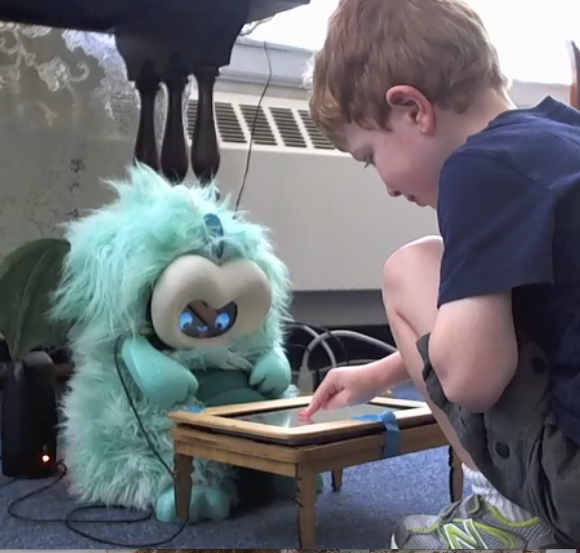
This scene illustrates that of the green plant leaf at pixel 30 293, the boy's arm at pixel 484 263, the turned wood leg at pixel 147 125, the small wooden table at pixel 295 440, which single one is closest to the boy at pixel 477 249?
the boy's arm at pixel 484 263

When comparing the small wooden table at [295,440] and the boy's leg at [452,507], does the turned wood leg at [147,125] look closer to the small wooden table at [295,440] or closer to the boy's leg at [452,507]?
the small wooden table at [295,440]

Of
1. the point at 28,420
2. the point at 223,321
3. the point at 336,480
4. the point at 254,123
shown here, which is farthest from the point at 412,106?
the point at 254,123

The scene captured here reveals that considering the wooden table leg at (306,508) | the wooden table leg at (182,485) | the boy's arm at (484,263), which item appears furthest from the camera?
the wooden table leg at (182,485)

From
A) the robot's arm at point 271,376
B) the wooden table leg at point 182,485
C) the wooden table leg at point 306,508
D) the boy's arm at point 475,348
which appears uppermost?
the boy's arm at point 475,348

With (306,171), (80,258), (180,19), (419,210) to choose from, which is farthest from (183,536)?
(419,210)

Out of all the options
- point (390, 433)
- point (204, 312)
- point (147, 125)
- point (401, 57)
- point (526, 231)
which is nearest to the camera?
point (526, 231)

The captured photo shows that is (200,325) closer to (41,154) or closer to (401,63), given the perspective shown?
(401,63)

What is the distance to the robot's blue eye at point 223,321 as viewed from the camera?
1.14 m

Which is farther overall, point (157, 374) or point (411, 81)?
point (157, 374)

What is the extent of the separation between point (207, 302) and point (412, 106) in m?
0.44

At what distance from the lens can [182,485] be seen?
3.44 feet

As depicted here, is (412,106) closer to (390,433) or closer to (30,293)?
(390,433)

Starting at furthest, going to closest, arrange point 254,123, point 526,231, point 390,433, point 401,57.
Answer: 1. point 254,123
2. point 390,433
3. point 401,57
4. point 526,231

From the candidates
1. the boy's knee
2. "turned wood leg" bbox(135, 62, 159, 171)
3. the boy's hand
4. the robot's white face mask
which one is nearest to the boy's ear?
the boy's knee
